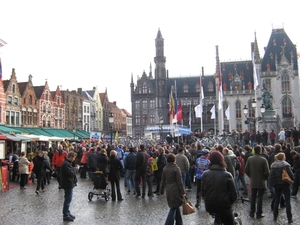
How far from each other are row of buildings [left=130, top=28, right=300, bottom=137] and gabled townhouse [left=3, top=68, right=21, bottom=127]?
17.9 meters

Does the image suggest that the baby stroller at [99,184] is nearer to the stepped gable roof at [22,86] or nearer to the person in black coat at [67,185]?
the person in black coat at [67,185]

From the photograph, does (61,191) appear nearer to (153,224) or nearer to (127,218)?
(127,218)

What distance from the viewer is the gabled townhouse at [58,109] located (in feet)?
183

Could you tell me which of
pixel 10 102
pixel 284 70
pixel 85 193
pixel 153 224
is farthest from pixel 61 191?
pixel 284 70

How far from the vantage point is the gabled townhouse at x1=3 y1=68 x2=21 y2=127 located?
1678 inches

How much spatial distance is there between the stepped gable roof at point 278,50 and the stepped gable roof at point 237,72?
8051mm

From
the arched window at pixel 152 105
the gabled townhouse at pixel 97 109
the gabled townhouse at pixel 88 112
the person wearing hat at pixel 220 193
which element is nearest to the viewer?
the person wearing hat at pixel 220 193

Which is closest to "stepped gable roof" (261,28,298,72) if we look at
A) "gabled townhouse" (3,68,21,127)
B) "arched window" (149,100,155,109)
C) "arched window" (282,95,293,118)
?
"arched window" (282,95,293,118)

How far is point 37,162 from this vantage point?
49.4 ft

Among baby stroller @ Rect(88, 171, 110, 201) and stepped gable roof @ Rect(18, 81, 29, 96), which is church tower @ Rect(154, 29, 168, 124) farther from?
baby stroller @ Rect(88, 171, 110, 201)

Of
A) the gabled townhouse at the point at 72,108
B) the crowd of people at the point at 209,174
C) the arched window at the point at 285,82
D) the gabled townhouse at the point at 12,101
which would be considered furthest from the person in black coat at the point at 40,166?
the arched window at the point at 285,82

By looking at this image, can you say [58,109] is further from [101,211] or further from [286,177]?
[286,177]

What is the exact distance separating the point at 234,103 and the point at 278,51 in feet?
40.0

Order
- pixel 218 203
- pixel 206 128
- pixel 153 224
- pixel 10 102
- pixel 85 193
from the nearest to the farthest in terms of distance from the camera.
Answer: pixel 218 203 → pixel 153 224 → pixel 85 193 → pixel 10 102 → pixel 206 128
